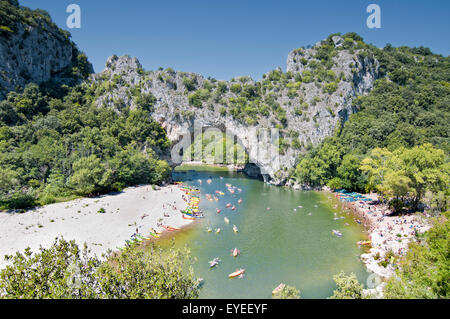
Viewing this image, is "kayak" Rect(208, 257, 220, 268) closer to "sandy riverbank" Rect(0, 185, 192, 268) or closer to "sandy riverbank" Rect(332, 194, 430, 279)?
"sandy riverbank" Rect(0, 185, 192, 268)

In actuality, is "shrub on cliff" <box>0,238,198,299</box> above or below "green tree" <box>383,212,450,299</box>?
above

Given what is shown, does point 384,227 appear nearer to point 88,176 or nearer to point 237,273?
point 237,273

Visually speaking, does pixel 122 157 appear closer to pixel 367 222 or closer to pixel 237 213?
pixel 237 213

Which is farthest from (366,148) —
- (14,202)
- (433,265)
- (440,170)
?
(14,202)

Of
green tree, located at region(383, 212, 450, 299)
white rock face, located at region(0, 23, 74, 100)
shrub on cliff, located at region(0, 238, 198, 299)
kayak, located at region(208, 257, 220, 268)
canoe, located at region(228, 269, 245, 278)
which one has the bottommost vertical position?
canoe, located at region(228, 269, 245, 278)

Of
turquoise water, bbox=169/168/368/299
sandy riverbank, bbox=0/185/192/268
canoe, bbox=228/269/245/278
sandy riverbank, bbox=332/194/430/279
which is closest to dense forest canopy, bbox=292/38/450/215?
sandy riverbank, bbox=332/194/430/279

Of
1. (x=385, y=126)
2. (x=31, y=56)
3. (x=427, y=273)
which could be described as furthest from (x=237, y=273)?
(x=31, y=56)

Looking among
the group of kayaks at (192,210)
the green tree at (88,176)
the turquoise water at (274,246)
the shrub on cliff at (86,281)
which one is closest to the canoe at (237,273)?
the turquoise water at (274,246)
